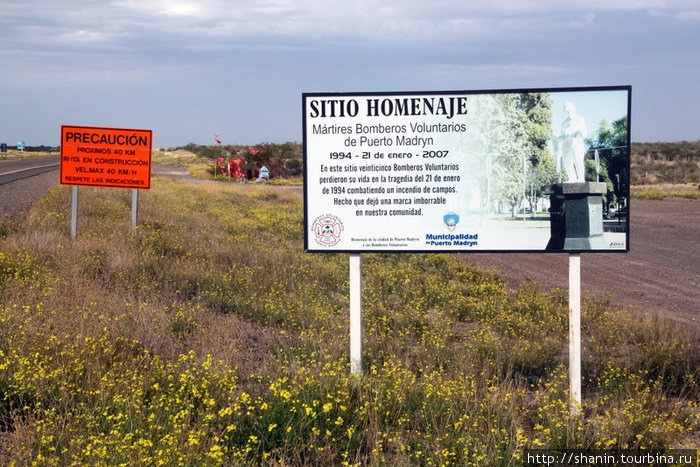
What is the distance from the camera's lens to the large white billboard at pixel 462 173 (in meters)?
5.39

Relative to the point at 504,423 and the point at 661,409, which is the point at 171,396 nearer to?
the point at 504,423

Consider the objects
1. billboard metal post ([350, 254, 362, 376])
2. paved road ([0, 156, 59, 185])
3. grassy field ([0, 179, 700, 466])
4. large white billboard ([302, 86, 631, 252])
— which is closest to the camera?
grassy field ([0, 179, 700, 466])

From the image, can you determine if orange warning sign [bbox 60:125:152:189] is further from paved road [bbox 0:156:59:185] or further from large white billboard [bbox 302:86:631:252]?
paved road [bbox 0:156:59:185]

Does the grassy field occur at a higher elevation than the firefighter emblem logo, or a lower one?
lower

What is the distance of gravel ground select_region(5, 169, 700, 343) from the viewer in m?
9.61

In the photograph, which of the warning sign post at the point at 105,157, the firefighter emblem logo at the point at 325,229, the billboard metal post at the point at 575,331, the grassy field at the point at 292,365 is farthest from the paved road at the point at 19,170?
the billboard metal post at the point at 575,331

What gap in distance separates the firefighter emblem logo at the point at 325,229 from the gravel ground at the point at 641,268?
4829 millimetres

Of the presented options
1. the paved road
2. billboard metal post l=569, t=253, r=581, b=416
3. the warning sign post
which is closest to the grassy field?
billboard metal post l=569, t=253, r=581, b=416

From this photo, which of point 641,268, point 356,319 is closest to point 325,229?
point 356,319

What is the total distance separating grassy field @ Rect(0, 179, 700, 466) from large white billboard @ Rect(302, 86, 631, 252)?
1.19m

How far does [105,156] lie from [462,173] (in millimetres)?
8921

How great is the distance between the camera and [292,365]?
5.23 m

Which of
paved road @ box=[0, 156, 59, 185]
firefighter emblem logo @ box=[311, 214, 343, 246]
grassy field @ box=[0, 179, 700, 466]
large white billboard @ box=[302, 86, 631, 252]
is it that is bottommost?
grassy field @ box=[0, 179, 700, 466]

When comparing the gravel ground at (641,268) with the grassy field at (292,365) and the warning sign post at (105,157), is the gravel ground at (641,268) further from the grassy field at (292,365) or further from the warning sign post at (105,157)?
the warning sign post at (105,157)
